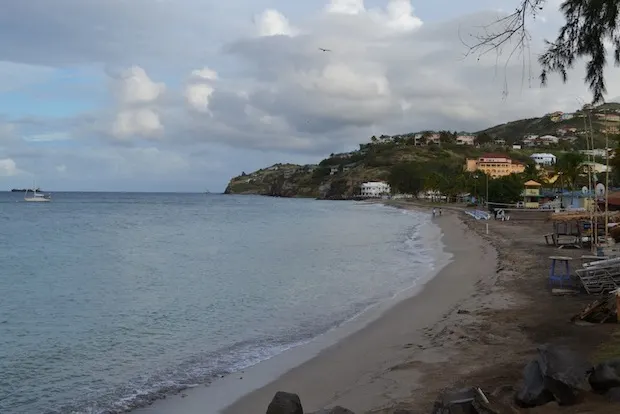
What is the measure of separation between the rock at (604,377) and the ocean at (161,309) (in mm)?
6199

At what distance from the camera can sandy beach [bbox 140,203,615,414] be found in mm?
7898

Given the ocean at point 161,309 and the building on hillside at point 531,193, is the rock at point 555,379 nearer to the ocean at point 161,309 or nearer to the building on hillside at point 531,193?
the ocean at point 161,309

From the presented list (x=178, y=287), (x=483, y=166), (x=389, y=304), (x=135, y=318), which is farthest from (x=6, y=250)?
(x=483, y=166)

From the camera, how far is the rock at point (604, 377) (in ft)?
19.7

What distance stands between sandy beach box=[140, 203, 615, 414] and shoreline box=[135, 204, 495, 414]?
0.07ft

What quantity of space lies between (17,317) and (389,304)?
10565 millimetres

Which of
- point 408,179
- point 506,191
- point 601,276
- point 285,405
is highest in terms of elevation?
point 408,179

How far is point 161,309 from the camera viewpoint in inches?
663

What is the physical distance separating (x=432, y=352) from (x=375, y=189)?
172231 mm

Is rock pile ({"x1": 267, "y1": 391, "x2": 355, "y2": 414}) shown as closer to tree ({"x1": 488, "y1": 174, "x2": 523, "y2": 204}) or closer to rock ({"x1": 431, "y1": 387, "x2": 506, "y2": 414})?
rock ({"x1": 431, "y1": 387, "x2": 506, "y2": 414})

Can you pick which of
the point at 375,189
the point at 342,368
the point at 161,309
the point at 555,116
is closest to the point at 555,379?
the point at 342,368

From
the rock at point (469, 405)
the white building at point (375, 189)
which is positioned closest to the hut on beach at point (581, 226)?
the rock at point (469, 405)

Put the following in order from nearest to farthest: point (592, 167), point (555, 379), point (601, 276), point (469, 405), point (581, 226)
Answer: point (469, 405), point (555, 379), point (601, 276), point (581, 226), point (592, 167)

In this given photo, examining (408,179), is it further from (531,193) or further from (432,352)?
(432,352)
